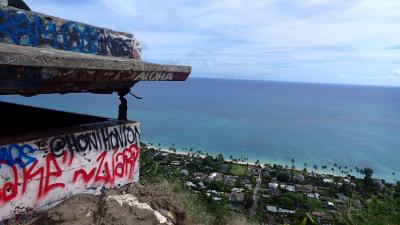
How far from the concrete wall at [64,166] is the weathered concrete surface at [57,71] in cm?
59

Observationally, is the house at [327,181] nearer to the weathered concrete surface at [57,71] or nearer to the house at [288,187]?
the house at [288,187]

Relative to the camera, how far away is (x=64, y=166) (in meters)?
4.20

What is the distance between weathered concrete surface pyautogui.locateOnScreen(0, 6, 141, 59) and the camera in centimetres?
372

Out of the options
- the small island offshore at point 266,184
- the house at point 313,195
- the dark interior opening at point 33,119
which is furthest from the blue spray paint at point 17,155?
the house at point 313,195

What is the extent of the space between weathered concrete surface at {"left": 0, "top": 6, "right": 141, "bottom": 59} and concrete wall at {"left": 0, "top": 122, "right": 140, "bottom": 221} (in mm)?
915

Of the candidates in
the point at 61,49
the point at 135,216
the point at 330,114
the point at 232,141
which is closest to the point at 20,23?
the point at 61,49

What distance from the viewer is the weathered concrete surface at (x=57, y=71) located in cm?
289

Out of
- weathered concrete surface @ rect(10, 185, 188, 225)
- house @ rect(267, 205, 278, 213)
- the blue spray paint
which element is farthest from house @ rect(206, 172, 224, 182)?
the blue spray paint

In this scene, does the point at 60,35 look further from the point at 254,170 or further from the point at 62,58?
the point at 254,170

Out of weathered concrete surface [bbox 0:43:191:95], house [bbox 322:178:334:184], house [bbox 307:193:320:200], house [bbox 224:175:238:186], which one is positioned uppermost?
weathered concrete surface [bbox 0:43:191:95]

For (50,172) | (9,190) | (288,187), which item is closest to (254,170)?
(288,187)

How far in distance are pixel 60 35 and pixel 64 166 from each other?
1.34 metres

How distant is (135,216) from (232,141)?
231 ft

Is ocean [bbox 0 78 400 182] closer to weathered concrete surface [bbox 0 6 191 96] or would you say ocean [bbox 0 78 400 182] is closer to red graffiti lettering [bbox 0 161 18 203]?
weathered concrete surface [bbox 0 6 191 96]
